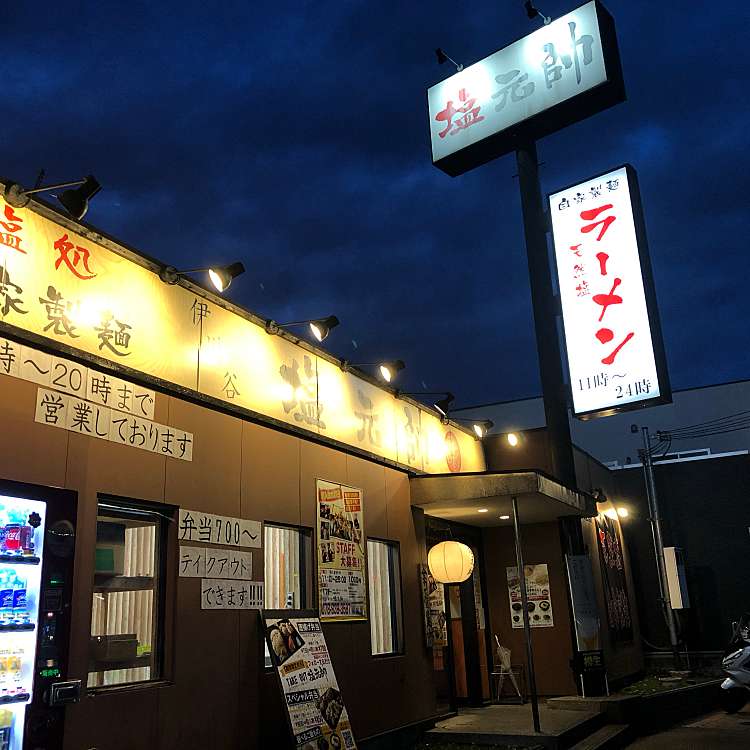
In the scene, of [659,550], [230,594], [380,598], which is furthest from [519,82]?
[230,594]

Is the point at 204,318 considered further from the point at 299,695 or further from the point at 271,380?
the point at 299,695

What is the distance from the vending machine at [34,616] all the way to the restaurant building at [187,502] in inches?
0.6

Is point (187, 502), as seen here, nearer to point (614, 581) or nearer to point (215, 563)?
point (215, 563)

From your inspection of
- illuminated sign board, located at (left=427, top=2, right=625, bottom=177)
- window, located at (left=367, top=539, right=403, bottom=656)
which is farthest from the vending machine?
illuminated sign board, located at (left=427, top=2, right=625, bottom=177)

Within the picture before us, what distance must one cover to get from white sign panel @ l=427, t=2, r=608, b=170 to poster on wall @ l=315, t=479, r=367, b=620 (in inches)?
340

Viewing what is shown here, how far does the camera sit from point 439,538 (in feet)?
40.3

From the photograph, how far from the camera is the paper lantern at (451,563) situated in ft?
34.3

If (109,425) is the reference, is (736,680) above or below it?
below

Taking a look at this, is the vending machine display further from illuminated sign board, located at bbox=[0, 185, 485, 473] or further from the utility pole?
the utility pole

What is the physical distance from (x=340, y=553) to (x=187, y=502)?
2.69 m

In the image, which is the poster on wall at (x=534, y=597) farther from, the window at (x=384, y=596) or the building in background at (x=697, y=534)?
the window at (x=384, y=596)

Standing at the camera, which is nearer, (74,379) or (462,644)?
(74,379)

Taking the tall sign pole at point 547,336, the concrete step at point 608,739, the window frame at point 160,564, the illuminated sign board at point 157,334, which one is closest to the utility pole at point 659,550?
the tall sign pole at point 547,336

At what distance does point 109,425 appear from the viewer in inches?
248
